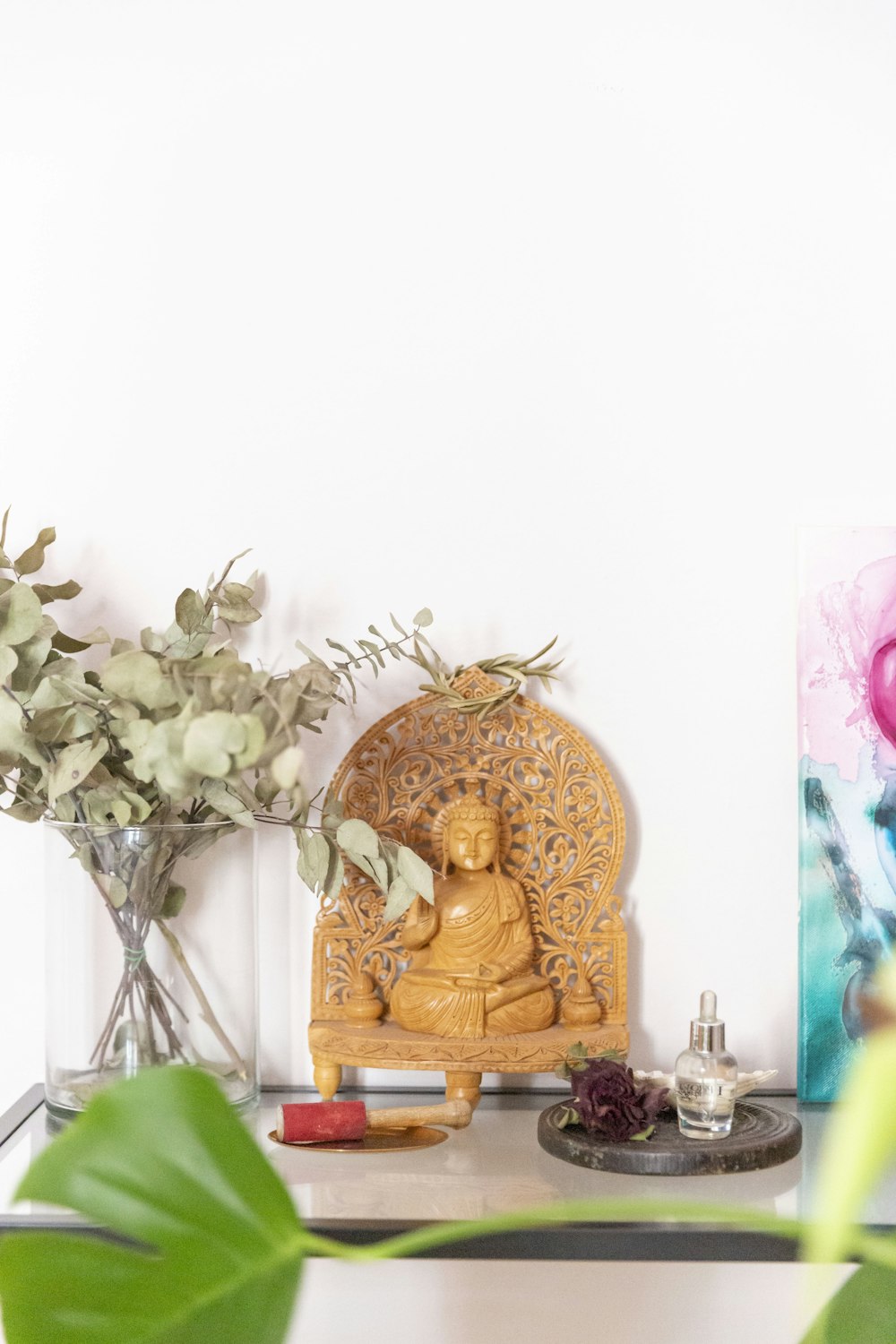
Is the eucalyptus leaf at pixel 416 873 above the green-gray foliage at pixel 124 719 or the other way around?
the other way around

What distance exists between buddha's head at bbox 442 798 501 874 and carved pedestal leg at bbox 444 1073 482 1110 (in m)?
0.18

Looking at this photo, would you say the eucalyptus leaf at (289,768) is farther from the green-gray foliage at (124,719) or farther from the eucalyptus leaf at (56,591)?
the eucalyptus leaf at (56,591)

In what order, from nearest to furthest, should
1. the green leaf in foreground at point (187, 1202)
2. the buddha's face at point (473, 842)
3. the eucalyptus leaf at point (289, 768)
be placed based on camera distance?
the green leaf in foreground at point (187, 1202) → the eucalyptus leaf at point (289, 768) → the buddha's face at point (473, 842)

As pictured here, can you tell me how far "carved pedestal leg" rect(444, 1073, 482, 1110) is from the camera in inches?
45.3

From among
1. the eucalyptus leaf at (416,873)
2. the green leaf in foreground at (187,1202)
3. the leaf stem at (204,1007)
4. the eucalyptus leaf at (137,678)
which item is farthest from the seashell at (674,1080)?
the green leaf in foreground at (187,1202)

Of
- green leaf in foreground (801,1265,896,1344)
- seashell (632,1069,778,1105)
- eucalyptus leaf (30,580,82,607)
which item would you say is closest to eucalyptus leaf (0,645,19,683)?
eucalyptus leaf (30,580,82,607)

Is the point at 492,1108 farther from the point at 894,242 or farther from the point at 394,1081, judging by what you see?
the point at 894,242

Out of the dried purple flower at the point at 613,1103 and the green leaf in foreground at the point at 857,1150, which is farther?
the dried purple flower at the point at 613,1103

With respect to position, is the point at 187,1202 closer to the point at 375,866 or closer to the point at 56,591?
the point at 375,866

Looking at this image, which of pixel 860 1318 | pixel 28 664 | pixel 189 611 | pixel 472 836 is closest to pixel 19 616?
pixel 28 664

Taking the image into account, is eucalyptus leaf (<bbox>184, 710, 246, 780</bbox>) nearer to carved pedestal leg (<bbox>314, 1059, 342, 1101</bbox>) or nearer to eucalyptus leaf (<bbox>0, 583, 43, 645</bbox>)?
eucalyptus leaf (<bbox>0, 583, 43, 645</bbox>)

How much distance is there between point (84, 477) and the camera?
1278mm

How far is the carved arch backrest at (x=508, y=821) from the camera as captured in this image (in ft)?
4.04

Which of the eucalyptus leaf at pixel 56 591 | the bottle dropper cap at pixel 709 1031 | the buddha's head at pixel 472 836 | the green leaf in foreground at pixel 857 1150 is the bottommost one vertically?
the bottle dropper cap at pixel 709 1031
